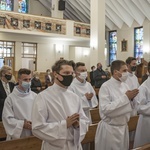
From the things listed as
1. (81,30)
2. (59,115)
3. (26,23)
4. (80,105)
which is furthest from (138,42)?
(59,115)

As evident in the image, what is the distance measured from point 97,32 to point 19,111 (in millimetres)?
12780

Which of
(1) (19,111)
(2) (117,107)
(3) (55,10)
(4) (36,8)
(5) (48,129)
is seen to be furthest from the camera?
(4) (36,8)

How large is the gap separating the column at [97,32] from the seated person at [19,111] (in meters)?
12.1

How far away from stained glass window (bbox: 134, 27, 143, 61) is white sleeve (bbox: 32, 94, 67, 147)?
63.8ft

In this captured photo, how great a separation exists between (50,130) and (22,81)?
1.39 m

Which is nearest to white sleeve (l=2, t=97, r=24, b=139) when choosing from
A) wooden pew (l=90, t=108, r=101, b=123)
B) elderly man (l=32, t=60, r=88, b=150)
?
elderly man (l=32, t=60, r=88, b=150)

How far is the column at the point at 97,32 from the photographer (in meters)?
16.0

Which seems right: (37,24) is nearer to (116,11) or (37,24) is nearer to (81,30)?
(81,30)

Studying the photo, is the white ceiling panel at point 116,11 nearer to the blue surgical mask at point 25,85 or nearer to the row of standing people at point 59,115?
the blue surgical mask at point 25,85

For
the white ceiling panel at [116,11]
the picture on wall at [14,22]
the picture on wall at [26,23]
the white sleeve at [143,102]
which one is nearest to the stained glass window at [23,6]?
the white ceiling panel at [116,11]

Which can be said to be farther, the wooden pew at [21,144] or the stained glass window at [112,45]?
the stained glass window at [112,45]

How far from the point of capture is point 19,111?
384cm

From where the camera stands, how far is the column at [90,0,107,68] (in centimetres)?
1602

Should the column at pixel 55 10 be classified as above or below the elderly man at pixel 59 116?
above
